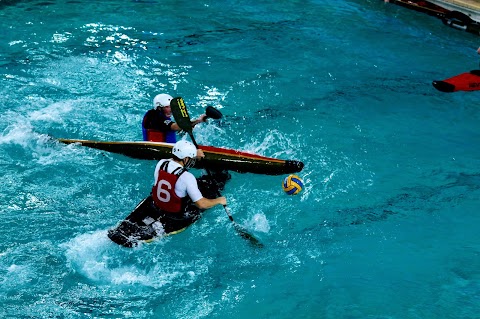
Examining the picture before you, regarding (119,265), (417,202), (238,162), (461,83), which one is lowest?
(119,265)

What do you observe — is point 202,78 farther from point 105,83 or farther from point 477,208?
point 477,208

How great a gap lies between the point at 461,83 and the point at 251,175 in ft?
15.8

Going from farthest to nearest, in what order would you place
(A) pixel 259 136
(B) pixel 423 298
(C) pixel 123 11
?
(C) pixel 123 11 < (A) pixel 259 136 < (B) pixel 423 298

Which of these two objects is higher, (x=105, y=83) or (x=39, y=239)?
(x=105, y=83)

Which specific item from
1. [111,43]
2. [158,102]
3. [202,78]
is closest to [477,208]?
[158,102]

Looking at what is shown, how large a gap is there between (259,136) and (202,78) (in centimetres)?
232

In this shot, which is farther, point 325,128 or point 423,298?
point 325,128

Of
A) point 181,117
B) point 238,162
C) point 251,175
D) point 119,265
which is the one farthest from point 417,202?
Result: point 119,265

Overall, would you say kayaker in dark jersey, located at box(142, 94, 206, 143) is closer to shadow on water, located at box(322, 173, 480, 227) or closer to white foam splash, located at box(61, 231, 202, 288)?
white foam splash, located at box(61, 231, 202, 288)

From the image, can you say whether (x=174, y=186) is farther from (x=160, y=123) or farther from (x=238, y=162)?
(x=160, y=123)

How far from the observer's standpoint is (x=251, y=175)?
24.1 feet

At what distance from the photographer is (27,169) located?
23.8 ft

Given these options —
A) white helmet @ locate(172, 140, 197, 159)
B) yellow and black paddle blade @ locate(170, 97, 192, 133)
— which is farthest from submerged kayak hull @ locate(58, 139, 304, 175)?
white helmet @ locate(172, 140, 197, 159)

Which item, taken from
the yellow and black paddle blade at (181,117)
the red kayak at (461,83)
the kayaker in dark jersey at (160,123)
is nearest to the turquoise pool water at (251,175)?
the red kayak at (461,83)
